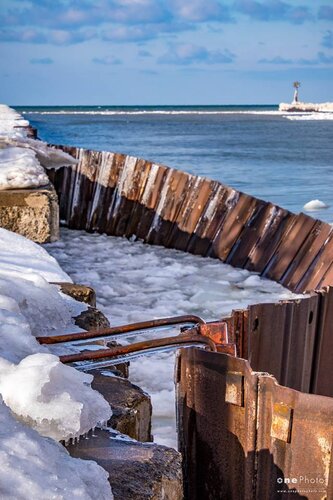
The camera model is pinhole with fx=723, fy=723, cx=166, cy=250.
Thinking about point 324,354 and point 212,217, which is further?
point 212,217

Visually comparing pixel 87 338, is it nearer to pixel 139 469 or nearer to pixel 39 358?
pixel 39 358

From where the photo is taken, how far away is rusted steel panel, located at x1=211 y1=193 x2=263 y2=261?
7289mm

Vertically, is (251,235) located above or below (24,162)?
below

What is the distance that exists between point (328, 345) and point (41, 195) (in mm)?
3010

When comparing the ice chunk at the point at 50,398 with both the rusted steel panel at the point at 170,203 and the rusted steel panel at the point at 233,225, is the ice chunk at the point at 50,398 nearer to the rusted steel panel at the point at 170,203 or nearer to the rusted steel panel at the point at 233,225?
the rusted steel panel at the point at 233,225

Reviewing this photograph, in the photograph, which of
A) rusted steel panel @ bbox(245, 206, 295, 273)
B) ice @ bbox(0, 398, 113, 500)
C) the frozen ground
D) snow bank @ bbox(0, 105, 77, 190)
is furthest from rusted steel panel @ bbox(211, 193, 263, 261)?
ice @ bbox(0, 398, 113, 500)

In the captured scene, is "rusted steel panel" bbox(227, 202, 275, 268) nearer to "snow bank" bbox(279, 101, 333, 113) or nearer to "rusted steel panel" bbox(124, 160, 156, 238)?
"rusted steel panel" bbox(124, 160, 156, 238)

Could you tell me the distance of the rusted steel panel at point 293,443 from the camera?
1.97 metres

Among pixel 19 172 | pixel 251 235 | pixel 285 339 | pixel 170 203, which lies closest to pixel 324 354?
pixel 285 339

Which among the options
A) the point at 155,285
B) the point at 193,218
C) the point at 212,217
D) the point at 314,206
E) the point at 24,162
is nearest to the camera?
the point at 24,162

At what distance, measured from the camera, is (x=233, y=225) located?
24.4 feet

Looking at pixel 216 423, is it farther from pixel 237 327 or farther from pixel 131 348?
pixel 237 327

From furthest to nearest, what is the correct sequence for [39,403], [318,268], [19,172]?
1. [318,268]
2. [19,172]
3. [39,403]

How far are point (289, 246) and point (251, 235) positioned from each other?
687 millimetres
